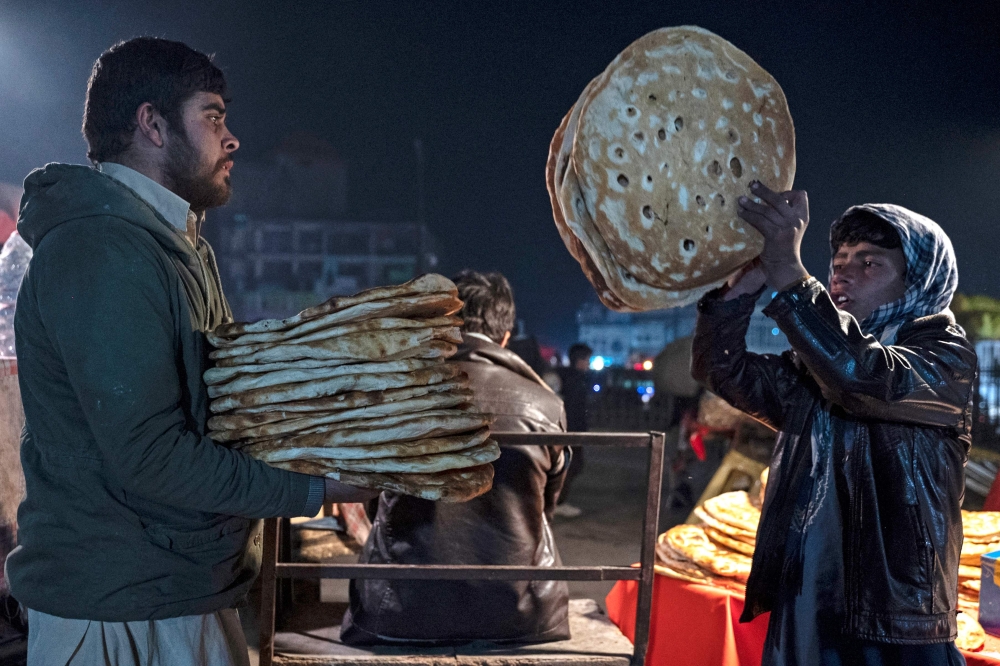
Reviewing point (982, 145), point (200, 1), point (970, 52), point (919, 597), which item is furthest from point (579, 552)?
point (200, 1)

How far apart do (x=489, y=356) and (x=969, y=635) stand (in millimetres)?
1637

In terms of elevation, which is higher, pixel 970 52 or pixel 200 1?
pixel 200 1

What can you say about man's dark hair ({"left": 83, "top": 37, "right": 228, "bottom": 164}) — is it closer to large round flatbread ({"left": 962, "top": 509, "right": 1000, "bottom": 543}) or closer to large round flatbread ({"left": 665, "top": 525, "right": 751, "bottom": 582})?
large round flatbread ({"left": 665, "top": 525, "right": 751, "bottom": 582})

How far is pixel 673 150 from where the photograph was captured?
4.76 feet

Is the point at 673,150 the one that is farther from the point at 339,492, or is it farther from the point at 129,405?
the point at 129,405

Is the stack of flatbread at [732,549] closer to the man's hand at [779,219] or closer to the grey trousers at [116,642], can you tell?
the man's hand at [779,219]

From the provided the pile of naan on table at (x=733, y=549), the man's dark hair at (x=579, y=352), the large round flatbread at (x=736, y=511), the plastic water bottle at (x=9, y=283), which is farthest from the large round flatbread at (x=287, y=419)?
the man's dark hair at (x=579, y=352)

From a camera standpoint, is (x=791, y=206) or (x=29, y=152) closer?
(x=791, y=206)

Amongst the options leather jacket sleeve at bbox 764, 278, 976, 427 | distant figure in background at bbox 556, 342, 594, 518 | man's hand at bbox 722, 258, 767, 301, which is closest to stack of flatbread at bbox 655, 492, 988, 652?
leather jacket sleeve at bbox 764, 278, 976, 427

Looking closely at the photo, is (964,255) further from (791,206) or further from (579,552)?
(791,206)

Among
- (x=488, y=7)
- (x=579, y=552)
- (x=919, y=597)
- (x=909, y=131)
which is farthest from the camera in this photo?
(x=488, y=7)

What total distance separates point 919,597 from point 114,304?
172cm

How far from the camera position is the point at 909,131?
34.8ft

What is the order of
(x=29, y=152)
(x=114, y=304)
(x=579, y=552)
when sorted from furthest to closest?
1. (x=29, y=152)
2. (x=579, y=552)
3. (x=114, y=304)
